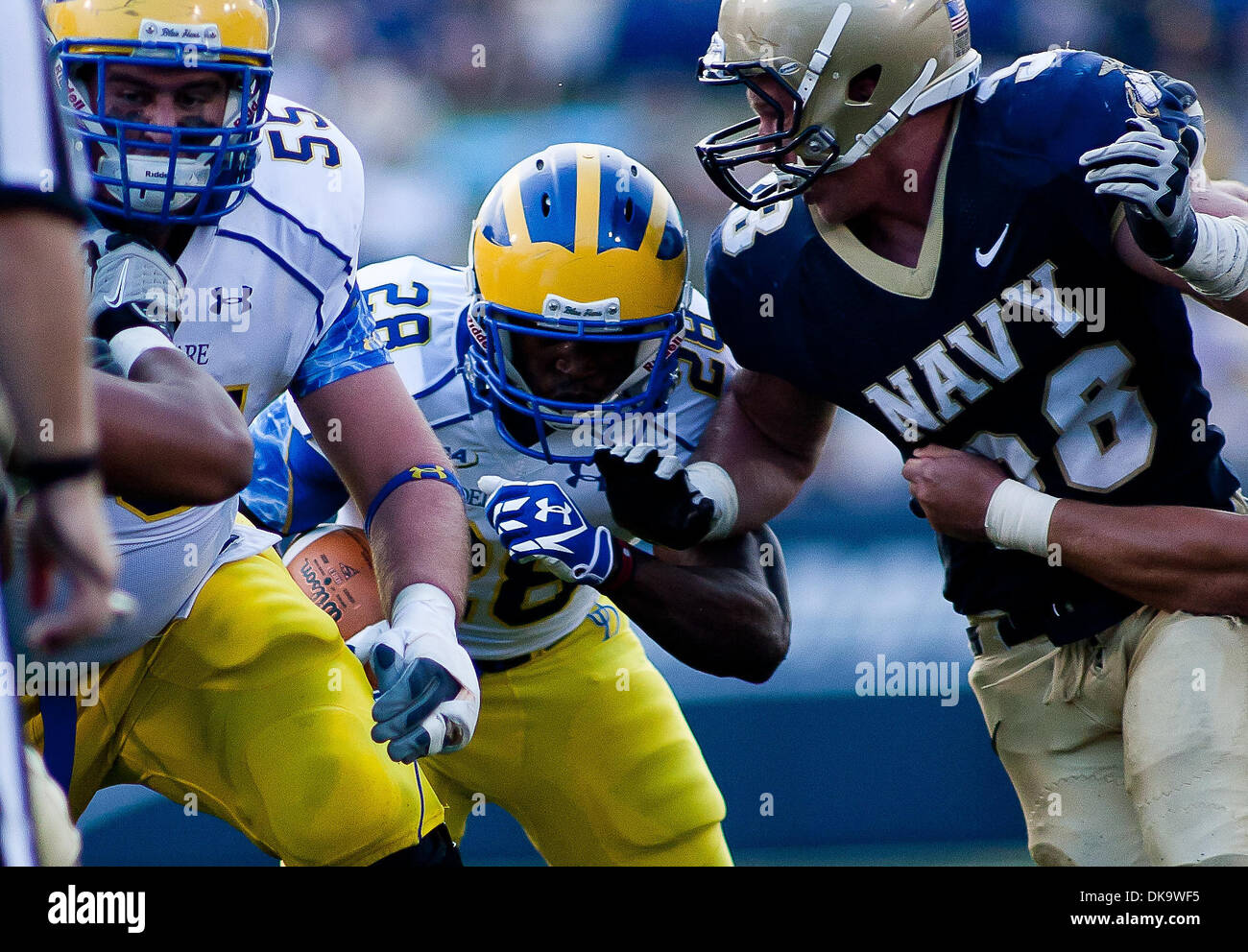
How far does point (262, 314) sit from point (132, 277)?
0.19 m

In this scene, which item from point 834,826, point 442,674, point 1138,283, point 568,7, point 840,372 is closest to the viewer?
point 442,674

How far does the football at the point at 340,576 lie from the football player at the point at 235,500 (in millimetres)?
262

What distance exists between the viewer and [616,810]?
220 centimetres

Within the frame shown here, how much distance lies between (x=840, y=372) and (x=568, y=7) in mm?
2140

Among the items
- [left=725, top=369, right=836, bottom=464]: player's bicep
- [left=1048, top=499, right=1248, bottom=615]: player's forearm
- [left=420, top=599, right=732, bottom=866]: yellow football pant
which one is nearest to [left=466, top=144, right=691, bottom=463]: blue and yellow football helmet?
[left=725, top=369, right=836, bottom=464]: player's bicep

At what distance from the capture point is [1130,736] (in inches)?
71.8

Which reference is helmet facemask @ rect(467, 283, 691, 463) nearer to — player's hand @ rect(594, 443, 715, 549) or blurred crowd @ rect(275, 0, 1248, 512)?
player's hand @ rect(594, 443, 715, 549)

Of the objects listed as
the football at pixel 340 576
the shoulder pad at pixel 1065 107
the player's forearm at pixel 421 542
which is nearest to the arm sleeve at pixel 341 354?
the player's forearm at pixel 421 542

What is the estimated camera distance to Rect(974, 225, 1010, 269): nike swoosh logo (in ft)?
6.02

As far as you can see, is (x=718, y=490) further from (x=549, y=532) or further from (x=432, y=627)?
(x=432, y=627)

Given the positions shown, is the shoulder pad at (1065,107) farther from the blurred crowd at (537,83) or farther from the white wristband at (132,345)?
the blurred crowd at (537,83)

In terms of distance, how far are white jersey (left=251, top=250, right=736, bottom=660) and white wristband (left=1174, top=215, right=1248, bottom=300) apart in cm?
73
